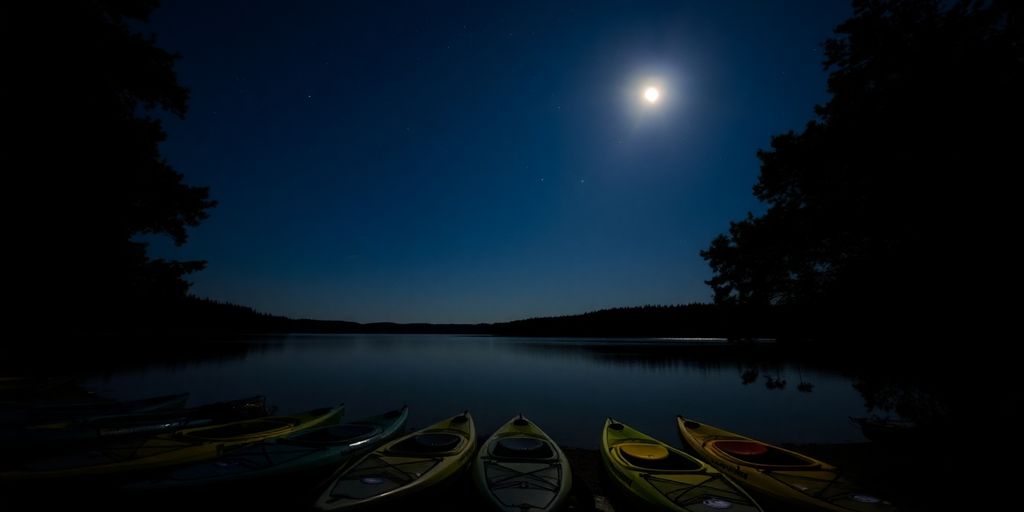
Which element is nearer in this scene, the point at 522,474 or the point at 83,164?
the point at 522,474

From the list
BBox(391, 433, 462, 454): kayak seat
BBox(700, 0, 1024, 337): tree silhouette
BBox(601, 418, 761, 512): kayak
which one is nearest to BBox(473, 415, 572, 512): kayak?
BBox(391, 433, 462, 454): kayak seat

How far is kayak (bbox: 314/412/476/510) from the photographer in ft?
17.7

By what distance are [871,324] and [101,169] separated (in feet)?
61.1

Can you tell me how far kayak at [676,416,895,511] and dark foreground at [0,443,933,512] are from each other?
0.36 meters

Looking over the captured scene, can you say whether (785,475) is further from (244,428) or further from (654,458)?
(244,428)

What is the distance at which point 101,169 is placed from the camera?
902 centimetres

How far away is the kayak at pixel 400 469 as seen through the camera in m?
5.40

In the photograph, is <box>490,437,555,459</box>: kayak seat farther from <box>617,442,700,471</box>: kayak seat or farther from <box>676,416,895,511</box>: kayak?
<box>676,416,895,511</box>: kayak

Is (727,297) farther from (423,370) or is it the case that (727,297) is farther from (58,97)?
(423,370)

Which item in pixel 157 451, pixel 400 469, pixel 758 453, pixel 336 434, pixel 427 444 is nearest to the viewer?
pixel 400 469

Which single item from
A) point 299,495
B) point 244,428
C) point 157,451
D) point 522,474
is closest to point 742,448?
point 522,474

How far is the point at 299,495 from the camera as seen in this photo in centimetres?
705

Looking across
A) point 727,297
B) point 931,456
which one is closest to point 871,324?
point 727,297

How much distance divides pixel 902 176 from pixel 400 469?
12.0 meters
